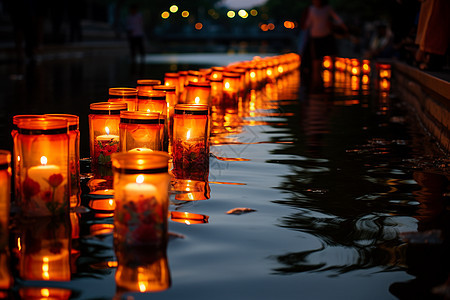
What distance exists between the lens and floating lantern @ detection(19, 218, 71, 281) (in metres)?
3.24

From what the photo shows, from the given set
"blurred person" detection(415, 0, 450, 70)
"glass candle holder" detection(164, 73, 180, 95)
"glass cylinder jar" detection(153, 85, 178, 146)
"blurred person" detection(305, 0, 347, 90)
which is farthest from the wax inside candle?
"blurred person" detection(305, 0, 347, 90)

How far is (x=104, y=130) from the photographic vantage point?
18.9ft

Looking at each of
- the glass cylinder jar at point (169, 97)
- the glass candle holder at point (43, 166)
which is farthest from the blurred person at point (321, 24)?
the glass candle holder at point (43, 166)

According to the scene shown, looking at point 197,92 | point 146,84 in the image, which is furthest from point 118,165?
point 197,92

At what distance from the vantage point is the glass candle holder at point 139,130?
205 inches

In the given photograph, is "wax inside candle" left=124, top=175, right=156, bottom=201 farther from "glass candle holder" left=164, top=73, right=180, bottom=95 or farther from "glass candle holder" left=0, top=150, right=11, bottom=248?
"glass candle holder" left=164, top=73, right=180, bottom=95

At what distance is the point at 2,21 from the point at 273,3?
353 ft

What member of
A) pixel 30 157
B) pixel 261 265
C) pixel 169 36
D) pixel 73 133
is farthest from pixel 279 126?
pixel 169 36

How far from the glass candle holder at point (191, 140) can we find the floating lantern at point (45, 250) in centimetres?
171

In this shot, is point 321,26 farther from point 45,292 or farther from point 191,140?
point 45,292

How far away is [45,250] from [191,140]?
7.30 ft

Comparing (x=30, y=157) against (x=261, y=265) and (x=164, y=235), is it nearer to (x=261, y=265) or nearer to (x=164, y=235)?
(x=164, y=235)

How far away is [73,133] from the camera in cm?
489

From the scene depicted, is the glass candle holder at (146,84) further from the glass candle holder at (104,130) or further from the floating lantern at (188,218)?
the floating lantern at (188,218)
